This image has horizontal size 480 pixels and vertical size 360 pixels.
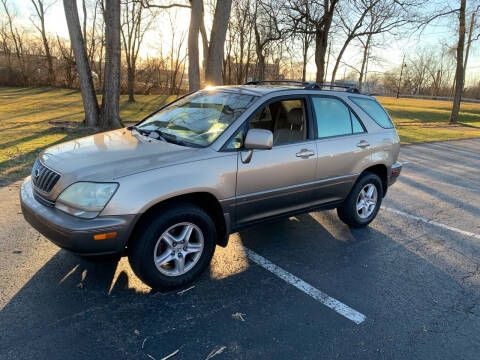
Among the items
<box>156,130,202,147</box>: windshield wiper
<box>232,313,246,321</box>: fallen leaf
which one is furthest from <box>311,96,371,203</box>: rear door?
<box>232,313,246,321</box>: fallen leaf

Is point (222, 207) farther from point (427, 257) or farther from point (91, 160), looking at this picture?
point (427, 257)

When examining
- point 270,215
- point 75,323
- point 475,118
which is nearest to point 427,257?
point 270,215

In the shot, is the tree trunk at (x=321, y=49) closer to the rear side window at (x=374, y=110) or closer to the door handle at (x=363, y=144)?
the rear side window at (x=374, y=110)

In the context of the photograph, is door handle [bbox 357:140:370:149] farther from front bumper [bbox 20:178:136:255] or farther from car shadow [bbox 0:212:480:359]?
front bumper [bbox 20:178:136:255]

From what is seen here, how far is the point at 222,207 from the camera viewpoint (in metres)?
3.31

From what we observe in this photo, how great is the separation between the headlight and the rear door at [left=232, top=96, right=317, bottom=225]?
1.21 meters

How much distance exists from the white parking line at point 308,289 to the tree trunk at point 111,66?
8.74 metres

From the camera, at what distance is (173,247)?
3.12m

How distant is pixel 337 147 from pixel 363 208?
3.73 ft

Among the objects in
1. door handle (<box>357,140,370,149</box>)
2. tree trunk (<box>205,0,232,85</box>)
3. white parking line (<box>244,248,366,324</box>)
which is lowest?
white parking line (<box>244,248,366,324</box>)

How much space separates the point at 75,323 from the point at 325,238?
300cm

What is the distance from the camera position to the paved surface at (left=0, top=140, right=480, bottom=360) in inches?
99.1

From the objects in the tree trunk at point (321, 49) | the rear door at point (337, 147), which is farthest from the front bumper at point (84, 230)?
the tree trunk at point (321, 49)

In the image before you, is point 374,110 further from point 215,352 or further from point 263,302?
point 215,352
